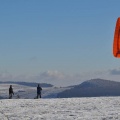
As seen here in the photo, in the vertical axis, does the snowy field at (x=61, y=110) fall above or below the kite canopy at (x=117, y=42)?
below

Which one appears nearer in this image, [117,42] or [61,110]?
[117,42]

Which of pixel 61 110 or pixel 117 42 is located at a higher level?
pixel 117 42

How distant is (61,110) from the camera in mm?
25281

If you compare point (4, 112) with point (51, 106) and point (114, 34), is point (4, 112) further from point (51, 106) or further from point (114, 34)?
point (114, 34)

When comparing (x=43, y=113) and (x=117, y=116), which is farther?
(x=43, y=113)

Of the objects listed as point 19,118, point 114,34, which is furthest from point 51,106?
point 114,34

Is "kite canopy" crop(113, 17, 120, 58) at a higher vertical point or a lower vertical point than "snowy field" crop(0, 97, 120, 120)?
higher

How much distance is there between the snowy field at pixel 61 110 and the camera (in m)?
22.3

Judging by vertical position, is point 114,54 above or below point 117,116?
above

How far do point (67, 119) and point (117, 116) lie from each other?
251 cm

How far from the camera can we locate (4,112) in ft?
81.0

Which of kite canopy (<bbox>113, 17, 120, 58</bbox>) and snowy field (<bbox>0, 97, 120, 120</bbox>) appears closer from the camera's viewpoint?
kite canopy (<bbox>113, 17, 120, 58</bbox>)

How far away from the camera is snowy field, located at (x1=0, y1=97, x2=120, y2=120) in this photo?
22.3 metres

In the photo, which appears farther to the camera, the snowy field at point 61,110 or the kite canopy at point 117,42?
the snowy field at point 61,110
